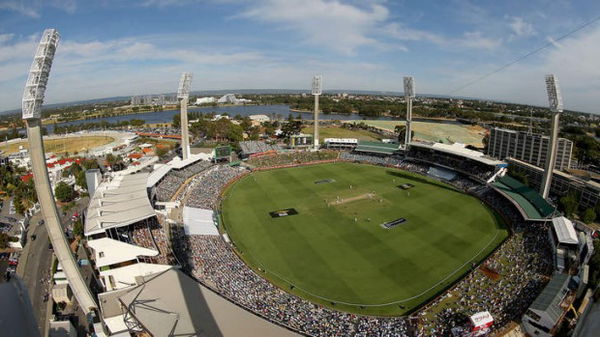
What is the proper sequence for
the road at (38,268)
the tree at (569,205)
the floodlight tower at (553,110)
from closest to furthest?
the road at (38,268)
the floodlight tower at (553,110)
the tree at (569,205)

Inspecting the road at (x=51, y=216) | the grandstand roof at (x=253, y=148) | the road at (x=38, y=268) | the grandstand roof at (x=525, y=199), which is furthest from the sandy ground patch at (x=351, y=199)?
the road at (x=51, y=216)

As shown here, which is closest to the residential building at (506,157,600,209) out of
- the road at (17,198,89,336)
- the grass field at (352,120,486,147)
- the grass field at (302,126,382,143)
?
the grass field at (352,120,486,147)

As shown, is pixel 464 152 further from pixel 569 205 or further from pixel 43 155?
pixel 43 155

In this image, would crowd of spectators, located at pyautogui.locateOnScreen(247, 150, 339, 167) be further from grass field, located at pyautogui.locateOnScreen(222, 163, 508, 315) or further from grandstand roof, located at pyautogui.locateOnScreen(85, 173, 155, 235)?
grandstand roof, located at pyautogui.locateOnScreen(85, 173, 155, 235)

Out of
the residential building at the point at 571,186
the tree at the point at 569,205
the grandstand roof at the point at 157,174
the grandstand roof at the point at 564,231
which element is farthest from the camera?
the grandstand roof at the point at 157,174

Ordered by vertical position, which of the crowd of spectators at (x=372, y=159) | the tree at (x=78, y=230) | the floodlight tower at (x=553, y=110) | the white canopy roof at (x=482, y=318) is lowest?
the white canopy roof at (x=482, y=318)

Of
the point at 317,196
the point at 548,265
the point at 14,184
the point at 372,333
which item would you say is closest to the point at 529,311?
the point at 548,265

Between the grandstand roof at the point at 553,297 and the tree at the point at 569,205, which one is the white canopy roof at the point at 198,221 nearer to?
the grandstand roof at the point at 553,297

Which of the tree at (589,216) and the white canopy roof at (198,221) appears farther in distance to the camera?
the tree at (589,216)

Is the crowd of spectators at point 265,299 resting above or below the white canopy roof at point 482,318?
below

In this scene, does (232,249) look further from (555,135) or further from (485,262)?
(555,135)
